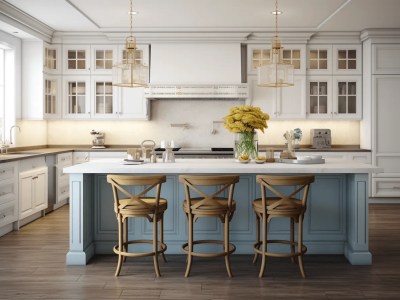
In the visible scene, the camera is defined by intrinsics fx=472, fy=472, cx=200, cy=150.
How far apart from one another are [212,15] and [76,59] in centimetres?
255

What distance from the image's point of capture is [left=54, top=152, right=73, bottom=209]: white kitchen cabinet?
7.08m

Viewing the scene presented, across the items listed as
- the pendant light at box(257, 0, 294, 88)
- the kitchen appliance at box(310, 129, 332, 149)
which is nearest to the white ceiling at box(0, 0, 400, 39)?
the pendant light at box(257, 0, 294, 88)

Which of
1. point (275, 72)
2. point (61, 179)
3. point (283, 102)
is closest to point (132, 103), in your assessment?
point (61, 179)

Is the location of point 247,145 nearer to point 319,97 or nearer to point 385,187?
point 319,97

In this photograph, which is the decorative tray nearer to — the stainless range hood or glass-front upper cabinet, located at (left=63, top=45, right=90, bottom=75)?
the stainless range hood

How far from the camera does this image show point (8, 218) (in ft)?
18.1

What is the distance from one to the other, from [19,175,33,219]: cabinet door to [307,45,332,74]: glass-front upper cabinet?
4.69m

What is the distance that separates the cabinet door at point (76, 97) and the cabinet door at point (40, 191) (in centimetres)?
154

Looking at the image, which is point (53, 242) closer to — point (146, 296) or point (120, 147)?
point (146, 296)

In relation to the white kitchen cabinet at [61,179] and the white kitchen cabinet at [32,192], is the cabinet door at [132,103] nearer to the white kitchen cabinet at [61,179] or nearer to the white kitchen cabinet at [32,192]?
the white kitchen cabinet at [61,179]

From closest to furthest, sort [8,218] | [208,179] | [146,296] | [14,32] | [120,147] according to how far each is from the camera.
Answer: [146,296] < [208,179] < [8,218] < [14,32] < [120,147]

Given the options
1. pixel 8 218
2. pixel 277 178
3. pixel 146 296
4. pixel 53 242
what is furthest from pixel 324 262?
pixel 8 218

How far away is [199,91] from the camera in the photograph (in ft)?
24.7

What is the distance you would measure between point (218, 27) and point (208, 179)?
13.6 ft
